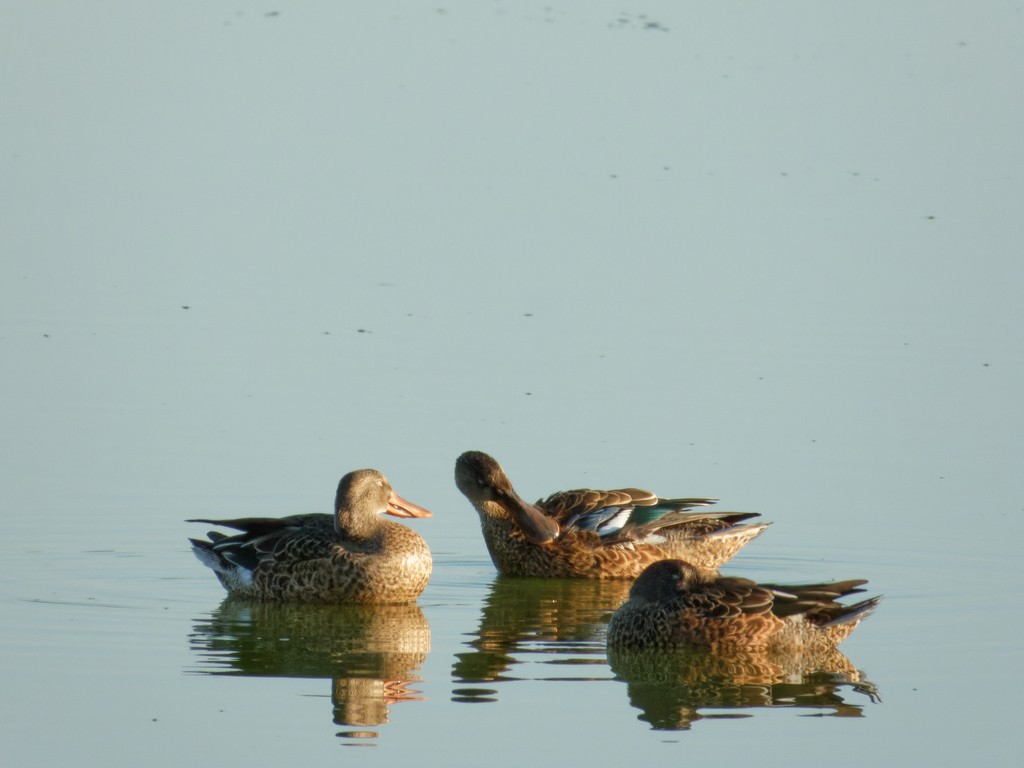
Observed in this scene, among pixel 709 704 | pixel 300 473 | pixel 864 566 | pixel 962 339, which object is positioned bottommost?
pixel 709 704

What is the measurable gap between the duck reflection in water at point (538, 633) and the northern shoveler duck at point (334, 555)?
1.72 ft

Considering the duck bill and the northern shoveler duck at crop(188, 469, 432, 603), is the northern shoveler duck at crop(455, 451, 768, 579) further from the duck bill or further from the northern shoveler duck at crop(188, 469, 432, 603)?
the northern shoveler duck at crop(188, 469, 432, 603)

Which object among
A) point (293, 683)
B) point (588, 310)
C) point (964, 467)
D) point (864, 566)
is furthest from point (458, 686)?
point (588, 310)

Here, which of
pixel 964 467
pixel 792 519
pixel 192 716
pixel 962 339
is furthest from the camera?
pixel 962 339

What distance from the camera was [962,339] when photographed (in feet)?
56.0

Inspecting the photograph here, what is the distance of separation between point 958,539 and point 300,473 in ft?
13.0

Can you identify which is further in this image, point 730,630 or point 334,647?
point 334,647

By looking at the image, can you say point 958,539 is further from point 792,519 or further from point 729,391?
point 729,391

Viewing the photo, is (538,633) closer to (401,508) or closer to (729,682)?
(729,682)

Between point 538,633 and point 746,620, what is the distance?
112cm

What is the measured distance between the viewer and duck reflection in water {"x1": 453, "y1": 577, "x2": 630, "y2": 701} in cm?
1001

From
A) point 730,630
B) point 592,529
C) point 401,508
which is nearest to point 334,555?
point 401,508

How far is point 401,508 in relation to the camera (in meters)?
12.2

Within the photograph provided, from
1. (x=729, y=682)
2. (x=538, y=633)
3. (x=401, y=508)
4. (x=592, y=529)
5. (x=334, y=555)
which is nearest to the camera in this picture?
(x=729, y=682)
